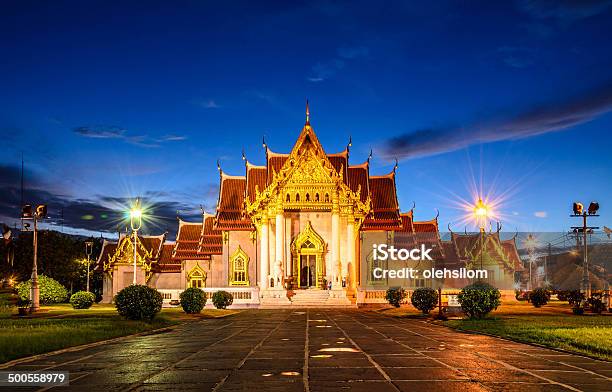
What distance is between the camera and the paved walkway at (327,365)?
12523mm

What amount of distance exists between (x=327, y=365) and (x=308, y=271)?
45.3 m

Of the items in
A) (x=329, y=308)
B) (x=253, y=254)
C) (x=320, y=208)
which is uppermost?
(x=320, y=208)

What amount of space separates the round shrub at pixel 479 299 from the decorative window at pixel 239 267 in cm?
3313

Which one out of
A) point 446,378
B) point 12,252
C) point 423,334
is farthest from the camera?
point 12,252

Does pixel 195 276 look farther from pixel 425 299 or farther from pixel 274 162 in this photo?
pixel 425 299

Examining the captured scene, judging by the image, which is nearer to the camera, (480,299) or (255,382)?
(255,382)

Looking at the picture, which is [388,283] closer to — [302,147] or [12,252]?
[302,147]

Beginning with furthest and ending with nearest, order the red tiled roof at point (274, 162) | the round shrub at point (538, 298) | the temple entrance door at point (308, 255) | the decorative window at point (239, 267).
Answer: the red tiled roof at point (274, 162)
the decorative window at point (239, 267)
the temple entrance door at point (308, 255)
the round shrub at point (538, 298)

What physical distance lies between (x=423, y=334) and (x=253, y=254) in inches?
1564

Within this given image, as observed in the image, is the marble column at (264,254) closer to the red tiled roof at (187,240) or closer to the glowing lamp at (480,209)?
the red tiled roof at (187,240)

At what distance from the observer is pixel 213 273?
213ft

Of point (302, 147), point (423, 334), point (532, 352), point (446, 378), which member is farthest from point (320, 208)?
point (446, 378)

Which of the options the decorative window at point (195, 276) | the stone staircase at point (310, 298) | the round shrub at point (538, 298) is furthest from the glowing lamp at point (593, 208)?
the decorative window at point (195, 276)

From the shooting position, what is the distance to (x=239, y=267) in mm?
62875
